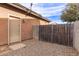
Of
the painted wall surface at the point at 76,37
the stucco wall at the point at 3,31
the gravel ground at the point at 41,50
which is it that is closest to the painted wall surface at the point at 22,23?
the stucco wall at the point at 3,31

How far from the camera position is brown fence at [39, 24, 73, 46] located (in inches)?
176

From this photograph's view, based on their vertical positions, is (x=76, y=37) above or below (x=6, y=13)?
below

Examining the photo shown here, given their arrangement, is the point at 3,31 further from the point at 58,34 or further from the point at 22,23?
the point at 58,34

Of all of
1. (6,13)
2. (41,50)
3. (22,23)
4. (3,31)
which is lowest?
(41,50)

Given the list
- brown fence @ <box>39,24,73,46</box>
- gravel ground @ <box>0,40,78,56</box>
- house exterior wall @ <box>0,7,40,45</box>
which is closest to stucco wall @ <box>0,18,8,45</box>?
house exterior wall @ <box>0,7,40,45</box>

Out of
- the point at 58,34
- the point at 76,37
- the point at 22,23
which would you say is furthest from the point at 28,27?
the point at 76,37

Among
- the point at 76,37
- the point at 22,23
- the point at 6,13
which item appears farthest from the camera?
the point at 76,37

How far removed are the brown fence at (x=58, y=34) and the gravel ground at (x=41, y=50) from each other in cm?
Answer: 17

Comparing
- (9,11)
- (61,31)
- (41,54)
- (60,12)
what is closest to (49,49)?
(41,54)

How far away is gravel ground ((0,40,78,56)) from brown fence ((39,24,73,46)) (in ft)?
0.55

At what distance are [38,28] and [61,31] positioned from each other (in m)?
0.56

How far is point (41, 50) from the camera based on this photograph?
4.24 metres

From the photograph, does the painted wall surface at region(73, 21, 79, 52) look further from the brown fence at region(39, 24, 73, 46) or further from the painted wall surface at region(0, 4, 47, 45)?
the painted wall surface at region(0, 4, 47, 45)

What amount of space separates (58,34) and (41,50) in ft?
1.96
